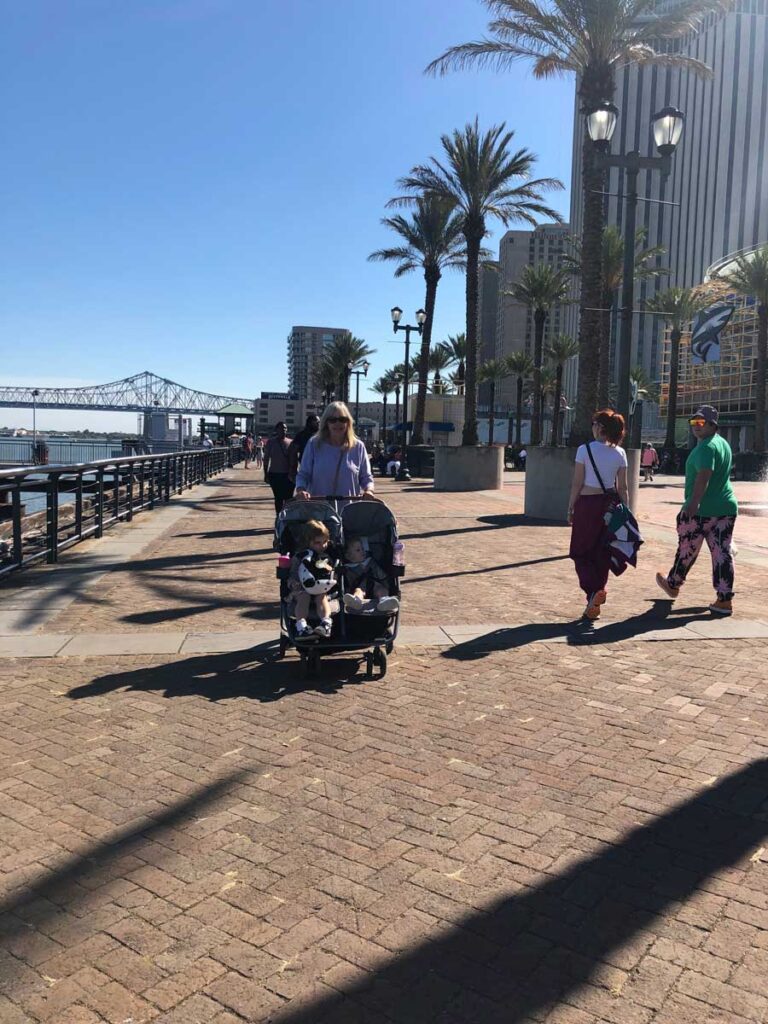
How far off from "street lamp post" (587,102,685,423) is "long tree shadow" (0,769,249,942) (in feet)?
35.7

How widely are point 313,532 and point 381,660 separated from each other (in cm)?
96

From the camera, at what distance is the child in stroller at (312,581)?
16.9ft

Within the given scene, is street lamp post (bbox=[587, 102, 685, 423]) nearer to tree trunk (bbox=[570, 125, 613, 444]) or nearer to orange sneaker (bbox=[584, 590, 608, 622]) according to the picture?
tree trunk (bbox=[570, 125, 613, 444])

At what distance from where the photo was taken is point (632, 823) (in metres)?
3.34

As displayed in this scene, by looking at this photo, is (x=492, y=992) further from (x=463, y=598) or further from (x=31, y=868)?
(x=463, y=598)

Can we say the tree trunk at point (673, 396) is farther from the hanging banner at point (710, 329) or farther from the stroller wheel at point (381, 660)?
the stroller wheel at point (381, 660)

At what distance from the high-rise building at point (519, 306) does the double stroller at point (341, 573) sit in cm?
12475

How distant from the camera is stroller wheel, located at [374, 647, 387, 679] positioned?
538 cm

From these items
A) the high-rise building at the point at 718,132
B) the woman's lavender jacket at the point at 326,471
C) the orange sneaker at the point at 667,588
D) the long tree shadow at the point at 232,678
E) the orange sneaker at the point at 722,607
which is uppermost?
the high-rise building at the point at 718,132

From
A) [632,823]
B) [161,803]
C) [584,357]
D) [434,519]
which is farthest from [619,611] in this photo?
[584,357]

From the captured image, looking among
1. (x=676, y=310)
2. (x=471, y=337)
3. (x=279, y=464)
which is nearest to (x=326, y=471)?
(x=279, y=464)

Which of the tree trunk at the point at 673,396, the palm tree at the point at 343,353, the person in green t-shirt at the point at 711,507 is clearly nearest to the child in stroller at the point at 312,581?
the person in green t-shirt at the point at 711,507

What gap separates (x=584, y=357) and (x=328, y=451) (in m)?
11.4

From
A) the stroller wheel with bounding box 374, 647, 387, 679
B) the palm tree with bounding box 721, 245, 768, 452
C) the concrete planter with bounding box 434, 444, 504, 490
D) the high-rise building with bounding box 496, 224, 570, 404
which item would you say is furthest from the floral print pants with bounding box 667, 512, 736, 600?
the high-rise building with bounding box 496, 224, 570, 404
